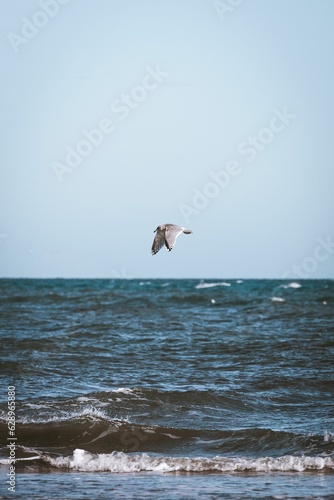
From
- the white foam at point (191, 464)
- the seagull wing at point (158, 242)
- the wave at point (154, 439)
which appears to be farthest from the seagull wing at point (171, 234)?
the white foam at point (191, 464)

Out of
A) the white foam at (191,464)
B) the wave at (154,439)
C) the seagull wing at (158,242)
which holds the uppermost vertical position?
the seagull wing at (158,242)

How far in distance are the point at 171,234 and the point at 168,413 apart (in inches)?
92.9

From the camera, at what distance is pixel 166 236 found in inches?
407

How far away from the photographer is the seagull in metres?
10.3

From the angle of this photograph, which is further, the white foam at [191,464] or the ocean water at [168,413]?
the white foam at [191,464]

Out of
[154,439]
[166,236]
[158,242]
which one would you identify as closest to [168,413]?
[154,439]

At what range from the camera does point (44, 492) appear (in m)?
7.23

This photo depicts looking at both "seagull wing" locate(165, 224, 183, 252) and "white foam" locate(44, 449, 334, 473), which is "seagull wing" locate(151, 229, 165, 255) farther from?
"white foam" locate(44, 449, 334, 473)

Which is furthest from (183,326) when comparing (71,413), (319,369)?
(71,413)

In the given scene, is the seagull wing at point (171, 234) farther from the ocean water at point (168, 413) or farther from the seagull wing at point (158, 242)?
the ocean water at point (168, 413)

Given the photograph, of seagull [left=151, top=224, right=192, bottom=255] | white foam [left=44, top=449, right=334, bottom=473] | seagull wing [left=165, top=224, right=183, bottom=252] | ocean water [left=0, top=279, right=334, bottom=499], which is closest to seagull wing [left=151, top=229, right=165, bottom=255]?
seagull [left=151, top=224, right=192, bottom=255]

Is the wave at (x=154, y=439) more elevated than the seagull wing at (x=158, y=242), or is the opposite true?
the seagull wing at (x=158, y=242)

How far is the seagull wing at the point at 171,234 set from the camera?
10234 mm

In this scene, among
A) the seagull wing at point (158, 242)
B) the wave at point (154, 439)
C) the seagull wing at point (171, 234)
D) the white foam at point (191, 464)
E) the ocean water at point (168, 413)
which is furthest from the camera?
the seagull wing at point (158, 242)
